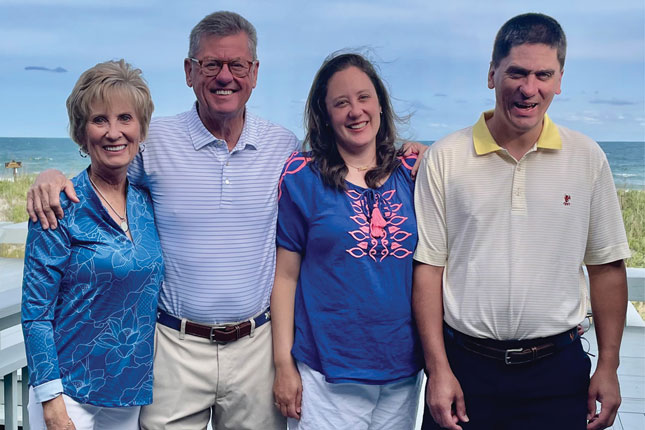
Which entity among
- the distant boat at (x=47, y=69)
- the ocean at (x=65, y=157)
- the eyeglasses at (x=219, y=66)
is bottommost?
the ocean at (x=65, y=157)

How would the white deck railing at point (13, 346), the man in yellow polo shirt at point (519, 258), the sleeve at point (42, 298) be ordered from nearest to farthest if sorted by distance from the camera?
the sleeve at point (42, 298)
the man in yellow polo shirt at point (519, 258)
the white deck railing at point (13, 346)

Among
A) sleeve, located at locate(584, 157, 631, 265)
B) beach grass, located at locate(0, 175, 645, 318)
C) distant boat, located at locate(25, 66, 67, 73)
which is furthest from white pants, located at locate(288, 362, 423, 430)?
distant boat, located at locate(25, 66, 67, 73)

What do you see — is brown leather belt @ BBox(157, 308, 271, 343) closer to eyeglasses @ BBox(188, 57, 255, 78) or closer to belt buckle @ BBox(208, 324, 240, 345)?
belt buckle @ BBox(208, 324, 240, 345)

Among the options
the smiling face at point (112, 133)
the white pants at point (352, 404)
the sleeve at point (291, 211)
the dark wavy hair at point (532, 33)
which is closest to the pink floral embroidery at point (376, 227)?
the sleeve at point (291, 211)

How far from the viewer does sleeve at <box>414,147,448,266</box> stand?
188 cm

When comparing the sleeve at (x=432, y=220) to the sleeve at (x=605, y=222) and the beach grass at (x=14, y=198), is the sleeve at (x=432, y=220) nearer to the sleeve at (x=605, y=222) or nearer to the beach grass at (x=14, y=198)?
the sleeve at (x=605, y=222)

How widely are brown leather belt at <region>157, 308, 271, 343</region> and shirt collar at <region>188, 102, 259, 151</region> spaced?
477mm

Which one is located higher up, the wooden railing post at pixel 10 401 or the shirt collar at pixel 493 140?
the shirt collar at pixel 493 140

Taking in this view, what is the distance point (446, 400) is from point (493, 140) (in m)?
0.69

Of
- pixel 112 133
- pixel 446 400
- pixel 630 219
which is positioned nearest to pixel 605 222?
pixel 446 400

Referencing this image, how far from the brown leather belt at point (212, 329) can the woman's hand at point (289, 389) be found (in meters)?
0.15

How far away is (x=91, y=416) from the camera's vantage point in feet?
5.83

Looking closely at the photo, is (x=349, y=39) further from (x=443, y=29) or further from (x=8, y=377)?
(x=8, y=377)

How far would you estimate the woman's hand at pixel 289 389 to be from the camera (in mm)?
1958
